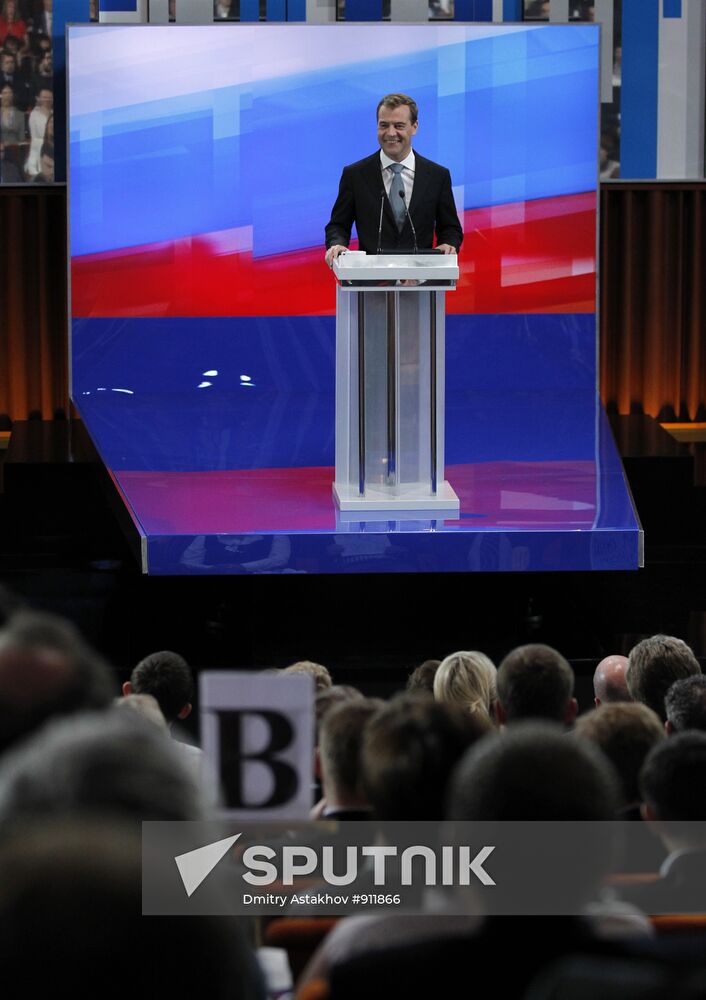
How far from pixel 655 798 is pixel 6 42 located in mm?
6490

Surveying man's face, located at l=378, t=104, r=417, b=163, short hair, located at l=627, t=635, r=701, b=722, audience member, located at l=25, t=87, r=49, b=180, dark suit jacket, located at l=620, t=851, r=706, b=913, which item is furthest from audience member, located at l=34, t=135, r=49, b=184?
dark suit jacket, located at l=620, t=851, r=706, b=913

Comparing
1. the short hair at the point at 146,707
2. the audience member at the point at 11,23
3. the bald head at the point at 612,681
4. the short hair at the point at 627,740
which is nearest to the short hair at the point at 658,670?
the bald head at the point at 612,681

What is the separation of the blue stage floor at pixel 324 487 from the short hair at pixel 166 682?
1637mm

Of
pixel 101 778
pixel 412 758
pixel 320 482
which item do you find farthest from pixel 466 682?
pixel 320 482

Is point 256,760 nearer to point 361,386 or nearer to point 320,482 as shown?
point 361,386

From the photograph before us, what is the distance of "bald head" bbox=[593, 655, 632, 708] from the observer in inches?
131

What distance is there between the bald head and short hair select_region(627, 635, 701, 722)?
144 millimetres

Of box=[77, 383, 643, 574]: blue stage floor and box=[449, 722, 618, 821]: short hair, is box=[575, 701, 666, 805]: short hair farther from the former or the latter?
box=[77, 383, 643, 574]: blue stage floor

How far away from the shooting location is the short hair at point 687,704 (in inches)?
106

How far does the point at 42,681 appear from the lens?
134 cm

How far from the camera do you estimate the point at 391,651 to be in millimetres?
5176

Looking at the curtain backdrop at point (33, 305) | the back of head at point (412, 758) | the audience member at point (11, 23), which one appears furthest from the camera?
the curtain backdrop at point (33, 305)

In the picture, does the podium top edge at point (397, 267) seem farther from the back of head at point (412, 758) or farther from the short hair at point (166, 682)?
the back of head at point (412, 758)

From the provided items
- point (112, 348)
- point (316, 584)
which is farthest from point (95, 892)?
point (112, 348)
